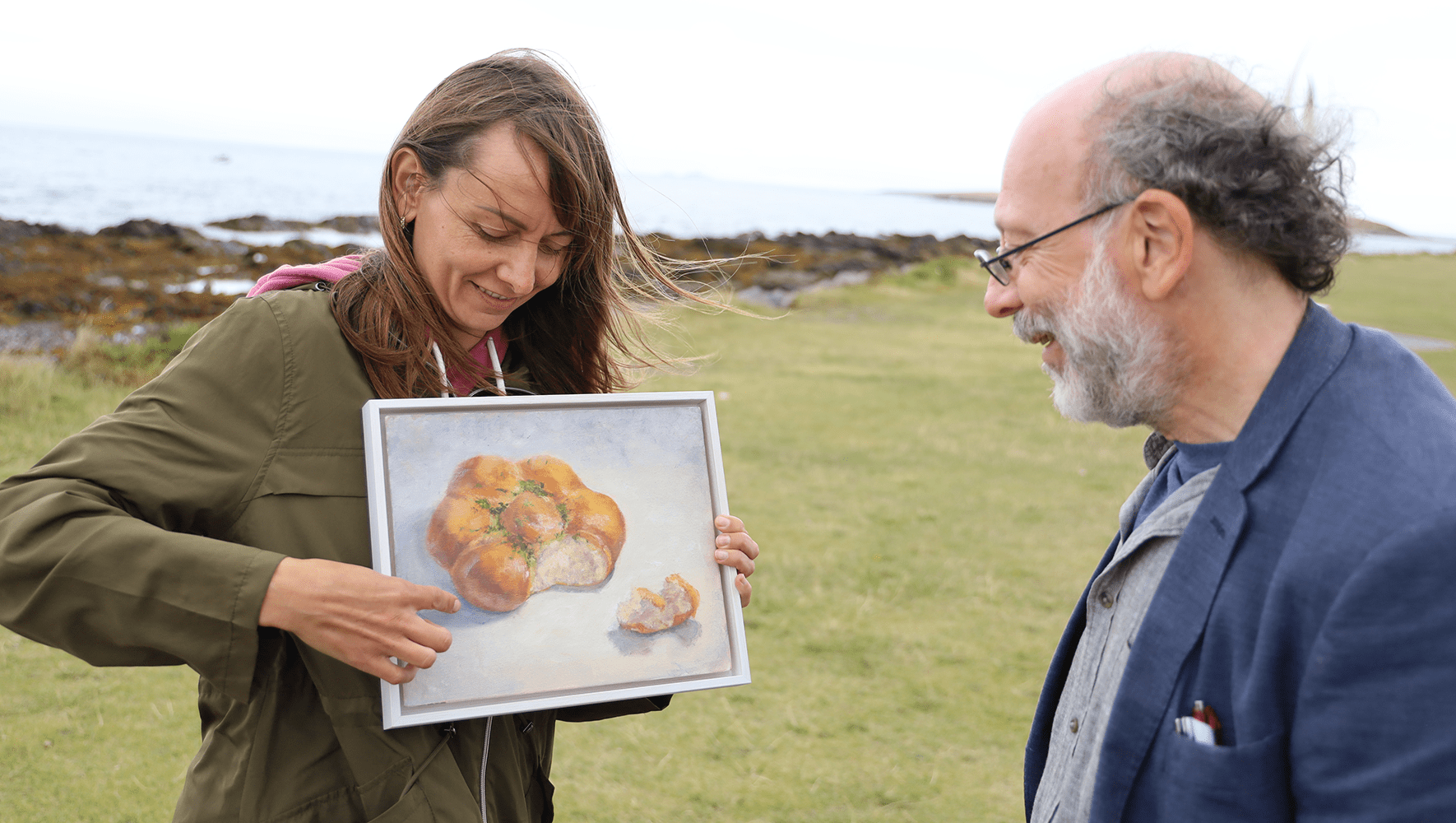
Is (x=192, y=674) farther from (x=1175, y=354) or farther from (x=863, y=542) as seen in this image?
(x=1175, y=354)

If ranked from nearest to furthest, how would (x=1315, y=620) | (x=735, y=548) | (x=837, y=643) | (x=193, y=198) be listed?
1. (x=1315, y=620)
2. (x=735, y=548)
3. (x=837, y=643)
4. (x=193, y=198)

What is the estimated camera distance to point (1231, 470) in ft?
4.77

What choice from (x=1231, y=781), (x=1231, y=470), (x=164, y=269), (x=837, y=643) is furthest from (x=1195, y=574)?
(x=164, y=269)

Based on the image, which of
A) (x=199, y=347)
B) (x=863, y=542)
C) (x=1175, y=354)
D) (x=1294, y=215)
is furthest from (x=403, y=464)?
(x=863, y=542)

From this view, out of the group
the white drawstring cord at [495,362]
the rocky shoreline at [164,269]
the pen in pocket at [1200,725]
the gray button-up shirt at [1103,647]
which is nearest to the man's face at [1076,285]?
the gray button-up shirt at [1103,647]

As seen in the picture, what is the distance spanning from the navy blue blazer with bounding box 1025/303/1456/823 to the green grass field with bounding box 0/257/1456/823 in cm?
165

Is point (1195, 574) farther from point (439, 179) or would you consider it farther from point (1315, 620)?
point (439, 179)

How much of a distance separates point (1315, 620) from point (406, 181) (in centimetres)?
169

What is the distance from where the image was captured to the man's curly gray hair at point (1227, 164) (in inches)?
58.6

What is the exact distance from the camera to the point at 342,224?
4200cm

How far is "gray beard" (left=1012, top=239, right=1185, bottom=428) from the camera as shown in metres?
1.59

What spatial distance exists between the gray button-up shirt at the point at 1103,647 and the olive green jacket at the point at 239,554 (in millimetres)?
1029

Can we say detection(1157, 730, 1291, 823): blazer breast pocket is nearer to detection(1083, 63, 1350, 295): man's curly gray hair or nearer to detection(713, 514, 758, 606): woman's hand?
detection(1083, 63, 1350, 295): man's curly gray hair

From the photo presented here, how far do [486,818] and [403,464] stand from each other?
665 millimetres
